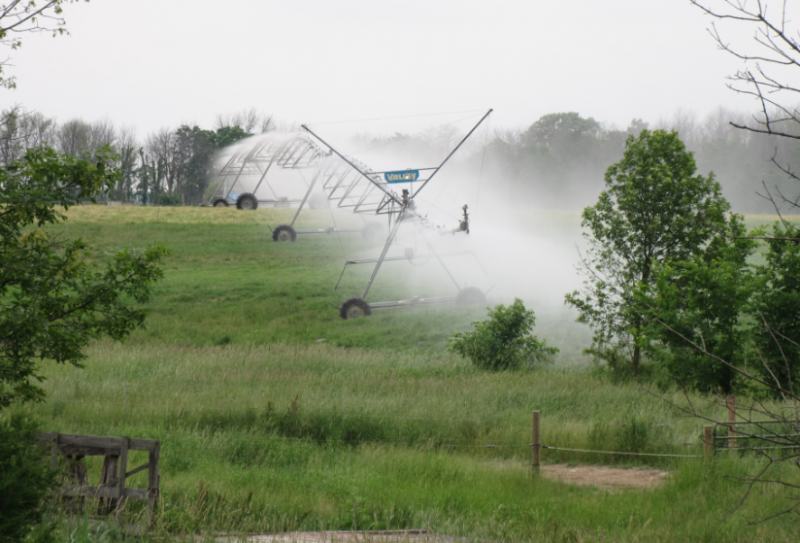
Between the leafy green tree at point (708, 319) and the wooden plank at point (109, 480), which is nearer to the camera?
the wooden plank at point (109, 480)

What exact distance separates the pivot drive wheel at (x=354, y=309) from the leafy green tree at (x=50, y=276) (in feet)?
85.9

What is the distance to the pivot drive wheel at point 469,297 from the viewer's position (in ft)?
134

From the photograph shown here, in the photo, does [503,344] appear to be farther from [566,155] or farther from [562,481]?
[566,155]

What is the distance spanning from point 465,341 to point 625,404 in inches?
323

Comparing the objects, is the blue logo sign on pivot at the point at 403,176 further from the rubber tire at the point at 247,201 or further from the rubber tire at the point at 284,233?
the rubber tire at the point at 284,233

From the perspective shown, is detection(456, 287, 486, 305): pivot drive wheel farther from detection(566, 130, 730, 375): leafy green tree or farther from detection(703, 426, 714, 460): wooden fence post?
detection(703, 426, 714, 460): wooden fence post

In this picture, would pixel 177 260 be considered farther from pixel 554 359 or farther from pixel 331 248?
pixel 554 359

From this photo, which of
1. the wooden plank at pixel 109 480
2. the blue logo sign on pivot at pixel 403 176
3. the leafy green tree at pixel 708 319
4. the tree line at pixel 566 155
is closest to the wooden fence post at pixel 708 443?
the leafy green tree at pixel 708 319

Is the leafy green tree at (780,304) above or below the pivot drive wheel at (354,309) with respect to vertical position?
above

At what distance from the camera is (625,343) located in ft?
87.5

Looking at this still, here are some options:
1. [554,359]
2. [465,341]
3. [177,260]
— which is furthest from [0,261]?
[177,260]

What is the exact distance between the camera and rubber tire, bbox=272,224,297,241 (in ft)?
182

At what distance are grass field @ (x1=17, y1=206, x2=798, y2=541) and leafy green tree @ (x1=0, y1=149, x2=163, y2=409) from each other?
0.94 metres

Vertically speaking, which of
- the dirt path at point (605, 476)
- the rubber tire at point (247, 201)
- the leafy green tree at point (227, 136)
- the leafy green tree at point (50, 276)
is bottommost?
the dirt path at point (605, 476)
